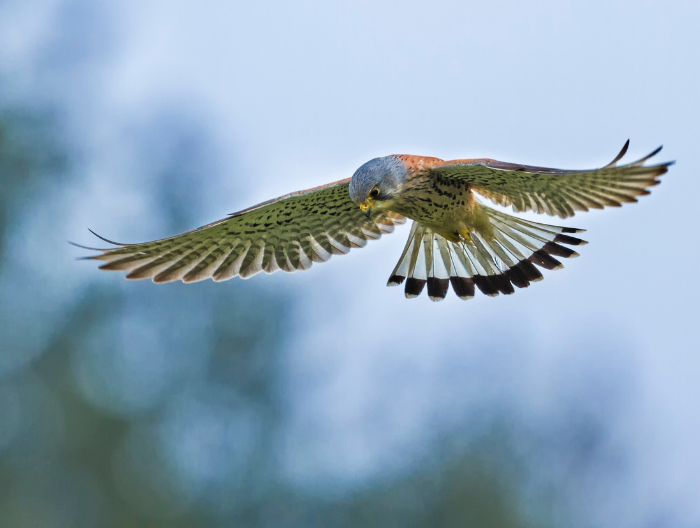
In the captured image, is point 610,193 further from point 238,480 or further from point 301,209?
point 238,480

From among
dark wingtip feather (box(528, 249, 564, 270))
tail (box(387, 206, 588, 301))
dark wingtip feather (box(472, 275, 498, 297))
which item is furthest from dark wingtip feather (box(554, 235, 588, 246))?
dark wingtip feather (box(472, 275, 498, 297))

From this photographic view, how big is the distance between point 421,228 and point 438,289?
484 millimetres

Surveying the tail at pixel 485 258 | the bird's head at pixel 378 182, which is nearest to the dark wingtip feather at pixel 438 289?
the tail at pixel 485 258

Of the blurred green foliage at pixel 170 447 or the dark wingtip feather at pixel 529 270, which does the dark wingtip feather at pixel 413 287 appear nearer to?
the dark wingtip feather at pixel 529 270

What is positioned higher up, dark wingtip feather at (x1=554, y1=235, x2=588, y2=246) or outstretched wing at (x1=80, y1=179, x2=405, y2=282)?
outstretched wing at (x1=80, y1=179, x2=405, y2=282)

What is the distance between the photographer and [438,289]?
21.9ft

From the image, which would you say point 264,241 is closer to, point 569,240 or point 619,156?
point 569,240

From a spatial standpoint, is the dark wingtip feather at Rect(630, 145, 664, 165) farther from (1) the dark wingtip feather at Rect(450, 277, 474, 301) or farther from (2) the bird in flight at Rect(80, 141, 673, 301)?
(1) the dark wingtip feather at Rect(450, 277, 474, 301)

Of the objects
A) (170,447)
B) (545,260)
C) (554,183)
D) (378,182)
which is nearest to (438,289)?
(545,260)

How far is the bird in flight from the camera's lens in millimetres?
5434

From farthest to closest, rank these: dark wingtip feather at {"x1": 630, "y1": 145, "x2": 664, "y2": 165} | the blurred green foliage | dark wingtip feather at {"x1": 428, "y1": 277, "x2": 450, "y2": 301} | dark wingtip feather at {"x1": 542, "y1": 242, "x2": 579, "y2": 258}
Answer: the blurred green foliage, dark wingtip feather at {"x1": 428, "y1": 277, "x2": 450, "y2": 301}, dark wingtip feather at {"x1": 542, "y1": 242, "x2": 579, "y2": 258}, dark wingtip feather at {"x1": 630, "y1": 145, "x2": 664, "y2": 165}

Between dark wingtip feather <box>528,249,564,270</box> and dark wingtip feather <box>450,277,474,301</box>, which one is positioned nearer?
dark wingtip feather <box>528,249,564,270</box>

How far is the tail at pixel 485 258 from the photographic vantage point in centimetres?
613

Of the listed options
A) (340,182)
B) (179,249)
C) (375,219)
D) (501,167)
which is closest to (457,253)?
(375,219)
